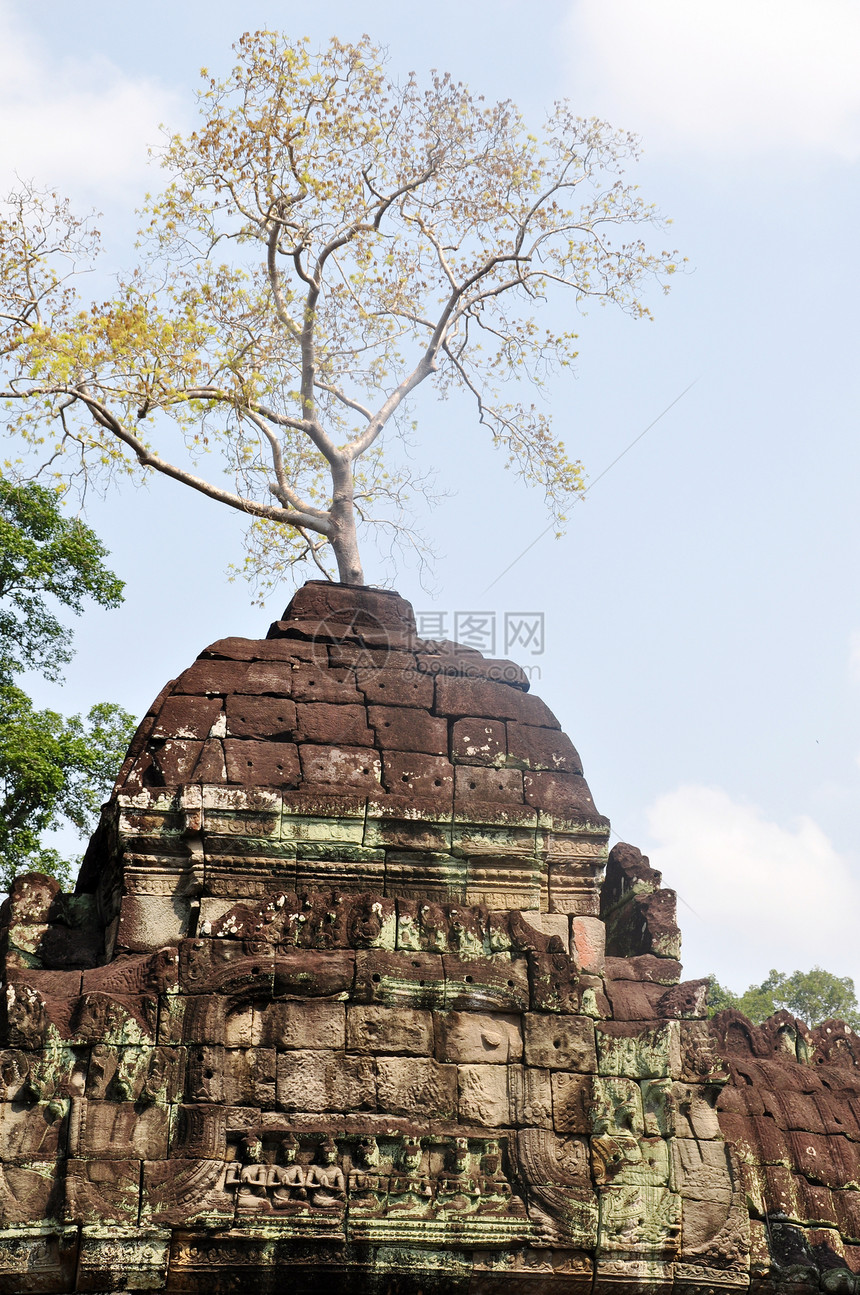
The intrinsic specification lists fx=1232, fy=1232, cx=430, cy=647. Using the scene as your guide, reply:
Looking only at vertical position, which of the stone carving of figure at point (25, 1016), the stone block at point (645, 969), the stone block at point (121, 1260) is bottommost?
the stone block at point (121, 1260)

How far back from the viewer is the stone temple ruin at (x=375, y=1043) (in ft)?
18.5

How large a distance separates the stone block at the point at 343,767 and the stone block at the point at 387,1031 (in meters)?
1.23

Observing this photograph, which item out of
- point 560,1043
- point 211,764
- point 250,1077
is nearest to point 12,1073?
point 250,1077

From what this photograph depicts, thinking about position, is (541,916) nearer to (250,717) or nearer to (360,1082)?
(360,1082)

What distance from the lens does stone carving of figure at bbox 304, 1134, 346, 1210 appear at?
569cm

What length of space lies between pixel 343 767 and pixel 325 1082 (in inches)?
67.2

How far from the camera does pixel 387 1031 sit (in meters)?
6.07

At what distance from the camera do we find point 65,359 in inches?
442

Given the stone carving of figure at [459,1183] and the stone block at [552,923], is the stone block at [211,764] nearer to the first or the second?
the stone block at [552,923]

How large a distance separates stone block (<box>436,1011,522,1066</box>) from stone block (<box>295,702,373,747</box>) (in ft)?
5.32

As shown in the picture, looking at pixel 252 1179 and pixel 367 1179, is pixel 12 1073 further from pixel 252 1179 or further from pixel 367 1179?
pixel 367 1179

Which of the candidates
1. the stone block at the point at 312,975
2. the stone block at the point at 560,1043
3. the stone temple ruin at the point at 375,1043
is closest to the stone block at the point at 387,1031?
the stone temple ruin at the point at 375,1043

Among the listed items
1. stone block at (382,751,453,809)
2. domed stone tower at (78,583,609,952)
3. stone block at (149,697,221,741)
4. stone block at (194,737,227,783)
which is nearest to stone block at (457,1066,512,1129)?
domed stone tower at (78,583,609,952)

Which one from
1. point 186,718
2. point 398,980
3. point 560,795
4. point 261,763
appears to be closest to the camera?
point 398,980
